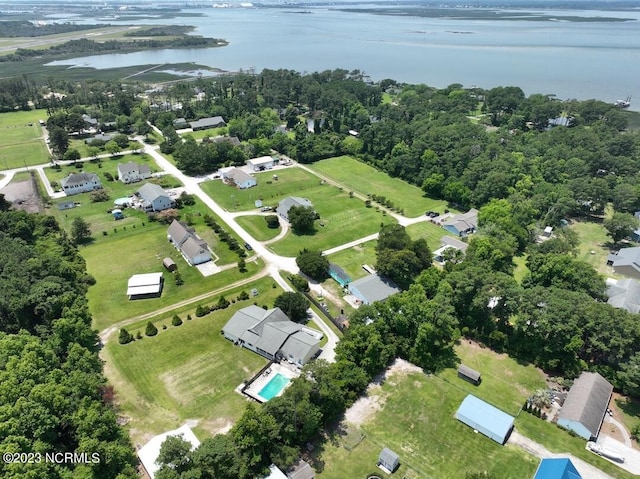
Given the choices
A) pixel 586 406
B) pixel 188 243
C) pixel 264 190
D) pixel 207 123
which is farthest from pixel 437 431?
pixel 207 123

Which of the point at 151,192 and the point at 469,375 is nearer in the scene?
the point at 469,375

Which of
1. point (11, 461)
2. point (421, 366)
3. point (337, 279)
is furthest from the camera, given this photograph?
point (337, 279)

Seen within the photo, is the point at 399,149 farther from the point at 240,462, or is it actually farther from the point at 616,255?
the point at 240,462

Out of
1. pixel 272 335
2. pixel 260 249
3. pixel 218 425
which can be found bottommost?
pixel 260 249

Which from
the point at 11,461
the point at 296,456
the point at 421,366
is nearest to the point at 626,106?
the point at 421,366

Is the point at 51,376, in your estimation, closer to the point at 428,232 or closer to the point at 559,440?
the point at 559,440

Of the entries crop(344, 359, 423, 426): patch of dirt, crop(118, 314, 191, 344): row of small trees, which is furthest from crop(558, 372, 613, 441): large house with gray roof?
crop(118, 314, 191, 344): row of small trees

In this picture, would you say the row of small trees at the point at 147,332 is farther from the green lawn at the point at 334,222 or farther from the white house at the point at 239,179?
the white house at the point at 239,179
